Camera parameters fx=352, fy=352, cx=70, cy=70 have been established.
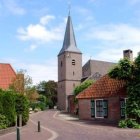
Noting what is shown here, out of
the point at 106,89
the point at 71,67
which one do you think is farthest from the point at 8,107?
the point at 71,67

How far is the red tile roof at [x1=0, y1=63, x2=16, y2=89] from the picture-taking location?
54.7 m

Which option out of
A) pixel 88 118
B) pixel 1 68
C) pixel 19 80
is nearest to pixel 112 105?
pixel 88 118

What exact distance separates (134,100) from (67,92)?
54.3 m

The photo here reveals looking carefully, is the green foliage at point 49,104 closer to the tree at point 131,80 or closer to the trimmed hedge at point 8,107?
the tree at point 131,80

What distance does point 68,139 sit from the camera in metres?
17.8

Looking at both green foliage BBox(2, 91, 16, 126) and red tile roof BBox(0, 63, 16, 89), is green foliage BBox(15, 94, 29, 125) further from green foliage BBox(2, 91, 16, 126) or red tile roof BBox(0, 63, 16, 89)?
red tile roof BBox(0, 63, 16, 89)

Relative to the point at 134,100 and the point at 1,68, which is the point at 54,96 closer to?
the point at 1,68

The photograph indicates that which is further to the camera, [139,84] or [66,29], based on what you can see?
[66,29]

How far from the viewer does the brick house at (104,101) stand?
30.7 metres

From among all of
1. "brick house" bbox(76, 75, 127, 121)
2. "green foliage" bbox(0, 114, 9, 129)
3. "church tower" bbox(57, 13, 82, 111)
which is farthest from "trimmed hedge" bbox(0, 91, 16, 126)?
"church tower" bbox(57, 13, 82, 111)

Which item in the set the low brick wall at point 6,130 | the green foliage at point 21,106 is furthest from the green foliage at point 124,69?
the low brick wall at point 6,130

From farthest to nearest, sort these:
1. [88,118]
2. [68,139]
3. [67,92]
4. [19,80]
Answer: [67,92] < [19,80] < [88,118] < [68,139]

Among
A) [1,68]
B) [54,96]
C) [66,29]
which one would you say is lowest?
[54,96]

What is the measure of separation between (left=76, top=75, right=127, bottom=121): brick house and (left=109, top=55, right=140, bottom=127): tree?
2599mm
